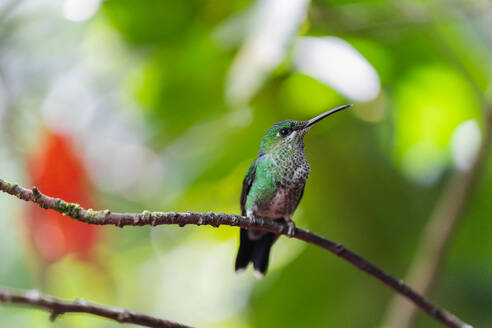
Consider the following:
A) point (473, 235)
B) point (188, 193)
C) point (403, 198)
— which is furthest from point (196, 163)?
point (473, 235)

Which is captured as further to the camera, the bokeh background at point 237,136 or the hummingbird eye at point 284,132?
the bokeh background at point 237,136

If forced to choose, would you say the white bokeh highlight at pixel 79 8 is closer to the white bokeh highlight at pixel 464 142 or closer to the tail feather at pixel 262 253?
the tail feather at pixel 262 253

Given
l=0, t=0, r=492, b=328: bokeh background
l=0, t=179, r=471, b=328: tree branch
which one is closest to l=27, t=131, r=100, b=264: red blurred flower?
l=0, t=0, r=492, b=328: bokeh background

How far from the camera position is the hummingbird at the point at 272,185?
1.05 metres

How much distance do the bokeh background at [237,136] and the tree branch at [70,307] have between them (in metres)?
0.84

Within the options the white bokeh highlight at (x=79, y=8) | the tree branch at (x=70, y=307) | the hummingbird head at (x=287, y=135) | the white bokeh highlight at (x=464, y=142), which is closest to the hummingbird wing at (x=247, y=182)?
the hummingbird head at (x=287, y=135)

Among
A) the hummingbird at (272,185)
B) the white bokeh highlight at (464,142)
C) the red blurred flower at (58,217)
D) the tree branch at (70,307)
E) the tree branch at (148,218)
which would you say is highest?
the white bokeh highlight at (464,142)

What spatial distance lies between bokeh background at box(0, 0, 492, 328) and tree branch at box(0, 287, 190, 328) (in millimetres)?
842

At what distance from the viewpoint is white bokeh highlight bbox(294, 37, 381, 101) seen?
5.09 ft

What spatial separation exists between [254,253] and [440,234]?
0.73 metres

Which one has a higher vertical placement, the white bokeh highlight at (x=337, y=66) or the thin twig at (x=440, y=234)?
the white bokeh highlight at (x=337, y=66)

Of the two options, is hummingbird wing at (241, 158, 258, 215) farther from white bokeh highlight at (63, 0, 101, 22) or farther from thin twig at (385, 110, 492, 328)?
white bokeh highlight at (63, 0, 101, 22)

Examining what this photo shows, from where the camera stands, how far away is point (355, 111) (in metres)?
1.89

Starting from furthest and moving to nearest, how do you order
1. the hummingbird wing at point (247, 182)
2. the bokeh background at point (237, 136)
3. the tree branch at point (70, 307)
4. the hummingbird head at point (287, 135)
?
the bokeh background at point (237, 136), the hummingbird wing at point (247, 182), the hummingbird head at point (287, 135), the tree branch at point (70, 307)
